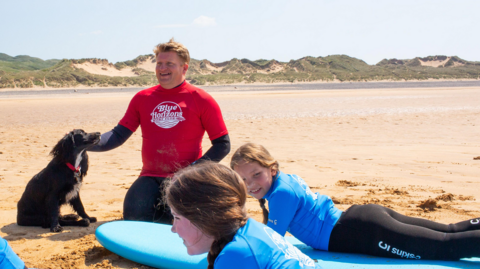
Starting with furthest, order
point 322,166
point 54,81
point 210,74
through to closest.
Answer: point 210,74
point 54,81
point 322,166

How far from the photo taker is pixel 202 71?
105312 millimetres

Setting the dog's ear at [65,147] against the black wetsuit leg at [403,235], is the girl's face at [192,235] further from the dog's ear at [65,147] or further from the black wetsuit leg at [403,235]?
the dog's ear at [65,147]

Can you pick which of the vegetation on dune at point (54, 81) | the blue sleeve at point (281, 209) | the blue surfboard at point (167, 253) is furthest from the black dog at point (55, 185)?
the vegetation on dune at point (54, 81)

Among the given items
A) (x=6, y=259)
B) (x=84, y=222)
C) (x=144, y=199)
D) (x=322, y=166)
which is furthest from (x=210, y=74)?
(x=6, y=259)

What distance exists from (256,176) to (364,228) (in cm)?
87

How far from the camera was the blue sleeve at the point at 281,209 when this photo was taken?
8.89 feet

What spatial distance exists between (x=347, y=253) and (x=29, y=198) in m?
3.18

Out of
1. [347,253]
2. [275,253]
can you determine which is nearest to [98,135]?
[347,253]

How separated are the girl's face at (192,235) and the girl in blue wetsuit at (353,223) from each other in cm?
116

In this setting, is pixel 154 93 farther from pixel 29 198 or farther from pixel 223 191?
pixel 223 191

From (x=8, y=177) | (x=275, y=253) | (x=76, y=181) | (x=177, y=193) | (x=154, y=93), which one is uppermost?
(x=154, y=93)

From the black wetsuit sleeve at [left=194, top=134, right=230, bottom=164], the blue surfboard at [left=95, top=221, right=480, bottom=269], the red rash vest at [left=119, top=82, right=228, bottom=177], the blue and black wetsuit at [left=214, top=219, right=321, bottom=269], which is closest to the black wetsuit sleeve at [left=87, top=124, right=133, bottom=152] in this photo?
the red rash vest at [left=119, top=82, right=228, bottom=177]

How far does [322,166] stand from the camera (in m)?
6.69

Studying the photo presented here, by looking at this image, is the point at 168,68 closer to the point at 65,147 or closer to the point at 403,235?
the point at 65,147
